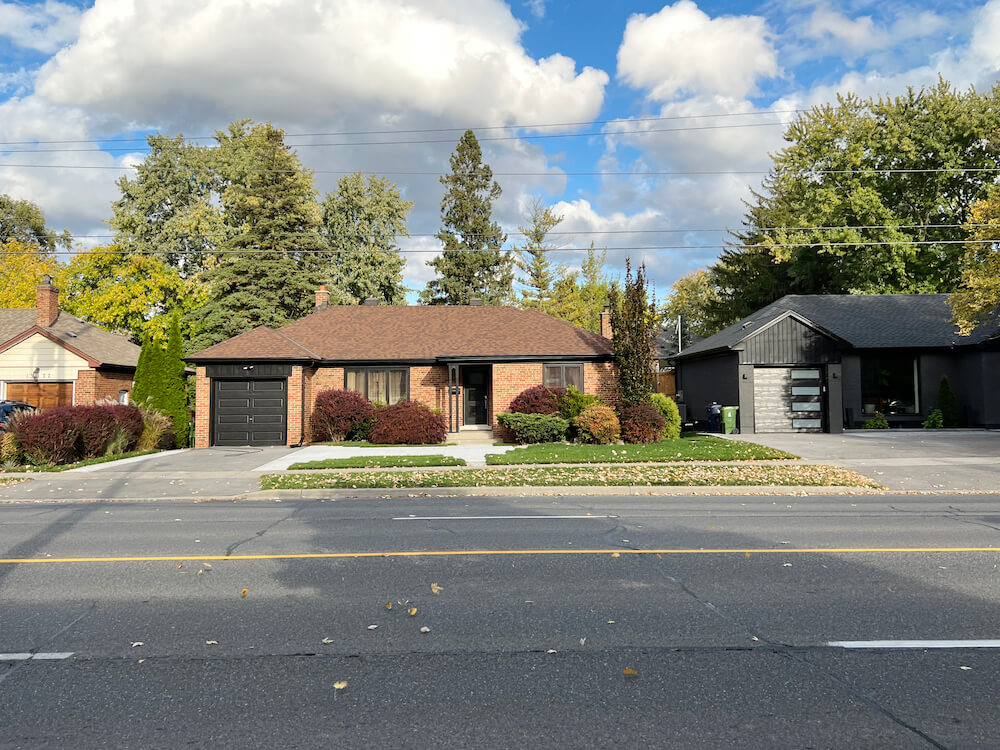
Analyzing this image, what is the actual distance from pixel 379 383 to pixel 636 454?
12.0m

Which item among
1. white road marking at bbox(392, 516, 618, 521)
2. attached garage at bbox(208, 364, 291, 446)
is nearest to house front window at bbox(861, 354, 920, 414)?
white road marking at bbox(392, 516, 618, 521)

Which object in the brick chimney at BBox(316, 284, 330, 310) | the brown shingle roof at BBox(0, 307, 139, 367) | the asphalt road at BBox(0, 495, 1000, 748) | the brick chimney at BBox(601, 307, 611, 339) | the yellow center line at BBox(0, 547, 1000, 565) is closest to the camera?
the asphalt road at BBox(0, 495, 1000, 748)

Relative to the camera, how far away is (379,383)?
26266mm

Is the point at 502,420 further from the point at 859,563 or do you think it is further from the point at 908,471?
the point at 859,563

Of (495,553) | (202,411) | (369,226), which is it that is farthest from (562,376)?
(369,226)

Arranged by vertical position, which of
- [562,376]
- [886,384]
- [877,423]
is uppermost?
[562,376]

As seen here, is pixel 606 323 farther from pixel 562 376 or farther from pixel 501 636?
pixel 501 636

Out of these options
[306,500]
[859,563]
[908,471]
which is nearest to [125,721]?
[859,563]

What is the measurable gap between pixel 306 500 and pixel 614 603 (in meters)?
8.36

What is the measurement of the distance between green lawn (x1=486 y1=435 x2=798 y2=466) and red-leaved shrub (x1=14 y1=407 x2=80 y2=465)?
444 inches

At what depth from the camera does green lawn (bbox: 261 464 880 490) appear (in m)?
13.8

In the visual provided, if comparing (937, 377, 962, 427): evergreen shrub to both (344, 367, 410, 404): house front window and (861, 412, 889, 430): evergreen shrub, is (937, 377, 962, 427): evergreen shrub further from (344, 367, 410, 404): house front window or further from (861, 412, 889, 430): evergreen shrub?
(344, 367, 410, 404): house front window

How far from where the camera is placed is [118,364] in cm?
2909

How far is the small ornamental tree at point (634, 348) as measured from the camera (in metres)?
22.5
